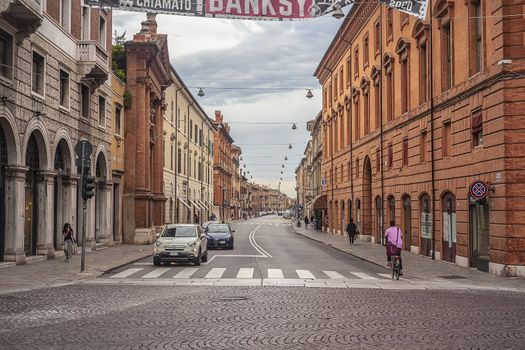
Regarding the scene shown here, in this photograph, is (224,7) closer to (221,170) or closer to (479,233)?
(479,233)

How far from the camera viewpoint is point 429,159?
89.6ft

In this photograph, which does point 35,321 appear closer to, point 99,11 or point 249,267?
point 249,267

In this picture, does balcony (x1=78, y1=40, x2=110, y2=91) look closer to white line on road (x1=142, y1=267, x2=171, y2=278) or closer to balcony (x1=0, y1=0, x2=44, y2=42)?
balcony (x1=0, y1=0, x2=44, y2=42)

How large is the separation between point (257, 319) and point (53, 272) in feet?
34.6

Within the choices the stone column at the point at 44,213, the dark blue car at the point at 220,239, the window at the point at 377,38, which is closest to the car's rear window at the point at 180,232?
the stone column at the point at 44,213

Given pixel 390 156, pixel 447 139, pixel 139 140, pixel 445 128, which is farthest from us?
pixel 139 140

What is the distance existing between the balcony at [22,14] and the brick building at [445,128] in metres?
14.7

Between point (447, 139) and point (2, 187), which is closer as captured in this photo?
point (2, 187)

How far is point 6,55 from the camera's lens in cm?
2050

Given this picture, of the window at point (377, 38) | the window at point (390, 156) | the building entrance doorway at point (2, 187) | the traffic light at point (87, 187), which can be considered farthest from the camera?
the window at point (377, 38)

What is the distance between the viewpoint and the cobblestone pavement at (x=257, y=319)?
30.2 ft

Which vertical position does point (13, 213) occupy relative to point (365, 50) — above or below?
below

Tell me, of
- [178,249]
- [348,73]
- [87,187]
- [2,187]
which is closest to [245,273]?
[178,249]

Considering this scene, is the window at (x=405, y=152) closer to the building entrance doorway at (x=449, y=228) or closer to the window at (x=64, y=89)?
the building entrance doorway at (x=449, y=228)
